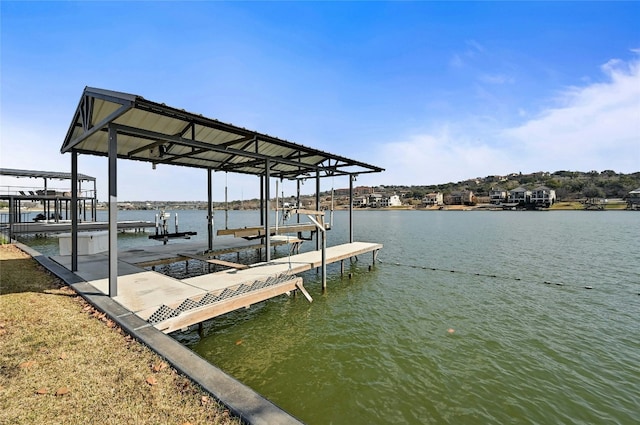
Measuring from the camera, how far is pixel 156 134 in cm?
638

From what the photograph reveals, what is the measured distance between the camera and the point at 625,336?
6570 mm

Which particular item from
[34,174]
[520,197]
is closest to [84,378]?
[34,174]

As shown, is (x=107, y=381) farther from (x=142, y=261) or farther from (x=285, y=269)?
(x=142, y=261)

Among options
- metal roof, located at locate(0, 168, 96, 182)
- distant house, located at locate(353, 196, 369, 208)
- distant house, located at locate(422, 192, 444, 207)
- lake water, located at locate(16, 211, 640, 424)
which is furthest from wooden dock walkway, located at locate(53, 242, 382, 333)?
distant house, located at locate(353, 196, 369, 208)

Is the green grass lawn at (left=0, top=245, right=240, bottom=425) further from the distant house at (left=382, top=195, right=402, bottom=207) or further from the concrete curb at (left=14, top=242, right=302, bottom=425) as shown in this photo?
the distant house at (left=382, top=195, right=402, bottom=207)

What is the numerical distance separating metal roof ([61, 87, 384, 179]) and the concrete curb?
3.57 metres

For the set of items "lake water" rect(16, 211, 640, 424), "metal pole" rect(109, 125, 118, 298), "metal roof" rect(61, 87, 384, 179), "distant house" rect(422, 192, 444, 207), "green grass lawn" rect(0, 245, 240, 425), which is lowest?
"lake water" rect(16, 211, 640, 424)

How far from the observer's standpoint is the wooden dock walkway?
16.6ft

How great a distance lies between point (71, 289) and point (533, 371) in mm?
9682

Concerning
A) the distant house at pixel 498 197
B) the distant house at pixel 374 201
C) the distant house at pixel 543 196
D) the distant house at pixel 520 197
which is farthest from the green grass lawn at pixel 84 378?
the distant house at pixel 374 201

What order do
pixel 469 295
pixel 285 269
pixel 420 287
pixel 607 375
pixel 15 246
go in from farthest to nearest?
pixel 15 246
pixel 420 287
pixel 469 295
pixel 285 269
pixel 607 375

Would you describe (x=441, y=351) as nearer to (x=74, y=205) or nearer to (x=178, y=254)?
(x=178, y=254)

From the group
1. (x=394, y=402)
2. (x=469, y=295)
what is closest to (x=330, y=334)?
(x=394, y=402)

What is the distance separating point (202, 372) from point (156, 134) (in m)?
Result: 5.31
